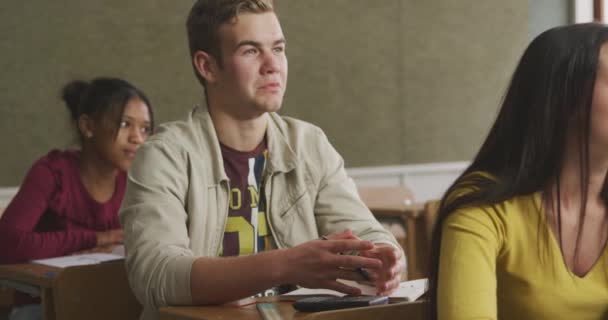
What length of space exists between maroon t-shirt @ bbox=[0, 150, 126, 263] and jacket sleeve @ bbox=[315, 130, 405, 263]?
47.5 inches

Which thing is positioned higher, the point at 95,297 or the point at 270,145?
the point at 270,145

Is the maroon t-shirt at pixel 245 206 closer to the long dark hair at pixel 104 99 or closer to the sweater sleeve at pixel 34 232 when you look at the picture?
the sweater sleeve at pixel 34 232

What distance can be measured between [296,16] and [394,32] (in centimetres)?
76

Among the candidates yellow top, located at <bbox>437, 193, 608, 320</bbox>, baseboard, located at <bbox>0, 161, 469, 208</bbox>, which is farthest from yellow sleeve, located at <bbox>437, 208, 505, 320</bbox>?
baseboard, located at <bbox>0, 161, 469, 208</bbox>

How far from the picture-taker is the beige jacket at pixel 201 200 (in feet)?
5.66

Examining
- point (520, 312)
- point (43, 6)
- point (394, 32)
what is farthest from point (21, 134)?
point (520, 312)

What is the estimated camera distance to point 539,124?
1.35m

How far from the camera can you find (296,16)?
5668mm

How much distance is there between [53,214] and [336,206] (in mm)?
1467

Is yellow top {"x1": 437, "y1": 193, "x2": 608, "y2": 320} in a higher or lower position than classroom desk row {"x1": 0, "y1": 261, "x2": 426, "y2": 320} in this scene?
higher

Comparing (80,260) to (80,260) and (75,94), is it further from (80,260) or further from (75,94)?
(75,94)

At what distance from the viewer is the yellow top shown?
1.29 metres

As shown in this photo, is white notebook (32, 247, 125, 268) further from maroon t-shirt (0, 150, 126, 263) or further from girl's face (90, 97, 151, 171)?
girl's face (90, 97, 151, 171)

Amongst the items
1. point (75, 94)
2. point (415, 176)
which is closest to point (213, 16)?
point (75, 94)
